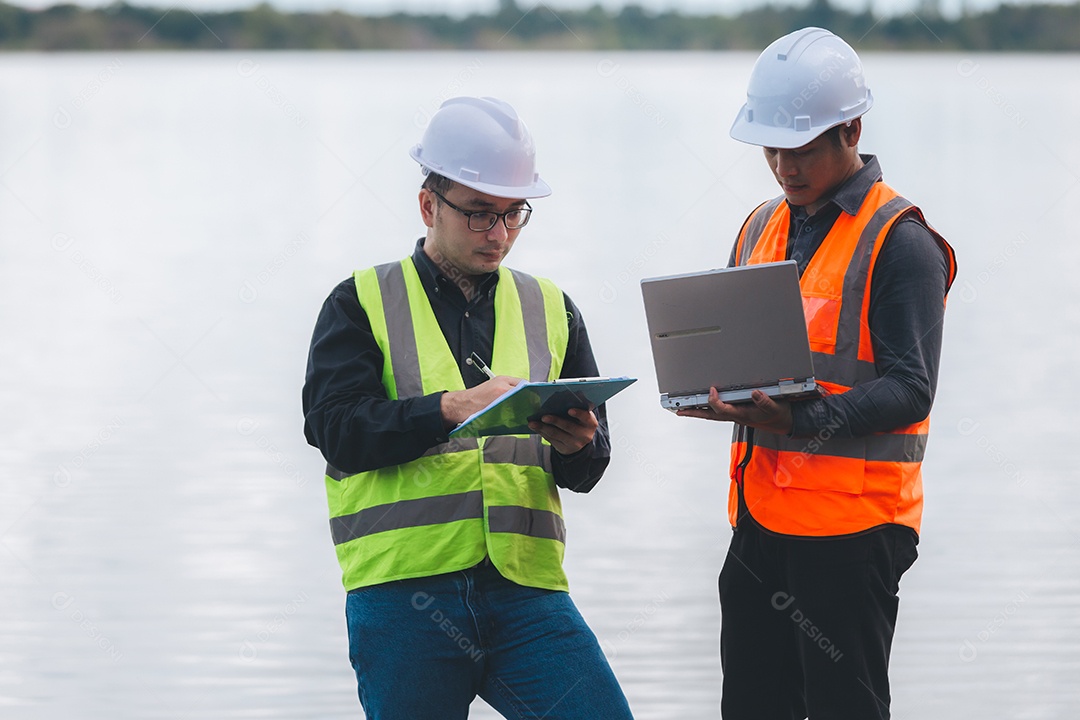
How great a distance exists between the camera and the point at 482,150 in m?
2.72

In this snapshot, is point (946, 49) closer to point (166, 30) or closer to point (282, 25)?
point (282, 25)

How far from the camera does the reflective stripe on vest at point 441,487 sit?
8.71ft

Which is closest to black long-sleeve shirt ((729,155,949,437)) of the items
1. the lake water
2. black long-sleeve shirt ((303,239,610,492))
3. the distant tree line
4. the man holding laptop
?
the man holding laptop

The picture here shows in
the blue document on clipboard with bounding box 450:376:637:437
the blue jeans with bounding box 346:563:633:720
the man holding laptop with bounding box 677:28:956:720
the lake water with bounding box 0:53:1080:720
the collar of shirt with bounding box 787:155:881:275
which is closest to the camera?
the blue document on clipboard with bounding box 450:376:637:437

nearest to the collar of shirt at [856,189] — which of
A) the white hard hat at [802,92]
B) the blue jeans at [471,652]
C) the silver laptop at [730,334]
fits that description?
the white hard hat at [802,92]

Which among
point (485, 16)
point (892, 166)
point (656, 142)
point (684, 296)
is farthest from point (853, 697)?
point (485, 16)

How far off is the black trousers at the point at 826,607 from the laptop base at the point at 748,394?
0.31 meters

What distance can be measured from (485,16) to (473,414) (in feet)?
198

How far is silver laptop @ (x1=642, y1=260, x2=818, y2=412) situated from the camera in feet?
9.00

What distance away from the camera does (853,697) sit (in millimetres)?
2889

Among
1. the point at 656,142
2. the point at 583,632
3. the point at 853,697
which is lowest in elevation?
the point at 656,142

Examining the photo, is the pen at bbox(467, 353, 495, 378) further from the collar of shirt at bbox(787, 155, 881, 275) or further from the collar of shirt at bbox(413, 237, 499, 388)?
the collar of shirt at bbox(787, 155, 881, 275)

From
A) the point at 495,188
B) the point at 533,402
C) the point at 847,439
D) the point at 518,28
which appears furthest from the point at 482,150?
the point at 518,28

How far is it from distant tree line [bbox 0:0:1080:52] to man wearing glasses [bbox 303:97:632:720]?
5231cm
